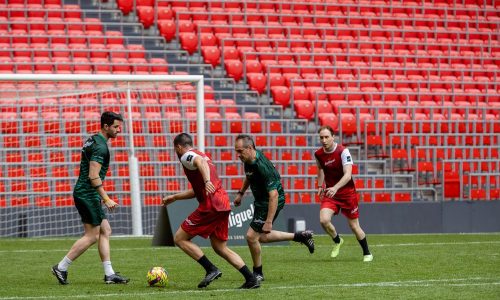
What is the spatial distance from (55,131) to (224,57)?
6.90 m

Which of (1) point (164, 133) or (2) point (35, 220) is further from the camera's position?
(1) point (164, 133)

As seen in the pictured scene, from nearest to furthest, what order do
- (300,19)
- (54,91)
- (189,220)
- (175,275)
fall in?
(189,220), (175,275), (54,91), (300,19)

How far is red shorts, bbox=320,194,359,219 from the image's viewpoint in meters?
14.7

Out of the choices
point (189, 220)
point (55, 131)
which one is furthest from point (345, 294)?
point (55, 131)

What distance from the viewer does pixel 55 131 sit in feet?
70.4

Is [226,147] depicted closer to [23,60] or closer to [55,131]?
[55,131]

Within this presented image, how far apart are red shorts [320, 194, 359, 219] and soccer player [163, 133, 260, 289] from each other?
4070mm

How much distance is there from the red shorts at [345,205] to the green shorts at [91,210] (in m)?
4.17

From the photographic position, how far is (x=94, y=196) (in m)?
11.7

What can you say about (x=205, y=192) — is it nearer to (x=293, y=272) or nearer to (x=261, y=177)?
(x=261, y=177)

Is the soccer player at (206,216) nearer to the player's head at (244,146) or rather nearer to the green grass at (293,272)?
the green grass at (293,272)

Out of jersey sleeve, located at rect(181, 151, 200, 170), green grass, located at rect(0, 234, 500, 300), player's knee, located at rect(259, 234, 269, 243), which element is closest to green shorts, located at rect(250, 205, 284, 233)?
green grass, located at rect(0, 234, 500, 300)

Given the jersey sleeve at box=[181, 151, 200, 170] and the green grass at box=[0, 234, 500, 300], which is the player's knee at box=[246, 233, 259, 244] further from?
the jersey sleeve at box=[181, 151, 200, 170]

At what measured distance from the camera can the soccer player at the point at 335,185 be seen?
14305 millimetres
